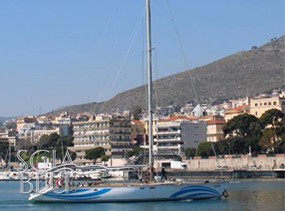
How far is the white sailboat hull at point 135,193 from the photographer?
3722 centimetres

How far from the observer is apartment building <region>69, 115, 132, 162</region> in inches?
4894

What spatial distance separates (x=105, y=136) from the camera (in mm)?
125250

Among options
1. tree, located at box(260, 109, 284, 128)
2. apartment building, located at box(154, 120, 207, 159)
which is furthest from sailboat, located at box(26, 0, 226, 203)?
apartment building, located at box(154, 120, 207, 159)

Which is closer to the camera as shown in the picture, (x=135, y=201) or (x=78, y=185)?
(x=135, y=201)

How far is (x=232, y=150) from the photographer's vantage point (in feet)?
331

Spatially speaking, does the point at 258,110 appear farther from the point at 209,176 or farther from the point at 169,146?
the point at 209,176

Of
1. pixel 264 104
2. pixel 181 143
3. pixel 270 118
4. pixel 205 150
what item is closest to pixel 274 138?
pixel 270 118

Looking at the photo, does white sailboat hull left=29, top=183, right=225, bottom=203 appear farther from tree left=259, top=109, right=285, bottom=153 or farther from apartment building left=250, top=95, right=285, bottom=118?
apartment building left=250, top=95, right=285, bottom=118

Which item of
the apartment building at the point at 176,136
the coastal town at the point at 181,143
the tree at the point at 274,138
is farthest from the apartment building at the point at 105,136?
the tree at the point at 274,138

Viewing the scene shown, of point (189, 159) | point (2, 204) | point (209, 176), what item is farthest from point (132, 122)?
point (2, 204)

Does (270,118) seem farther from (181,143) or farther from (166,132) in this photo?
(166,132)

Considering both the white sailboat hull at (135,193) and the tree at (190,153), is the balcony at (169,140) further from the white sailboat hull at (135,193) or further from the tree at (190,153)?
the white sailboat hull at (135,193)

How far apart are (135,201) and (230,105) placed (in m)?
147

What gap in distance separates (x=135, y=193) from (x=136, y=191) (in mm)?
105
